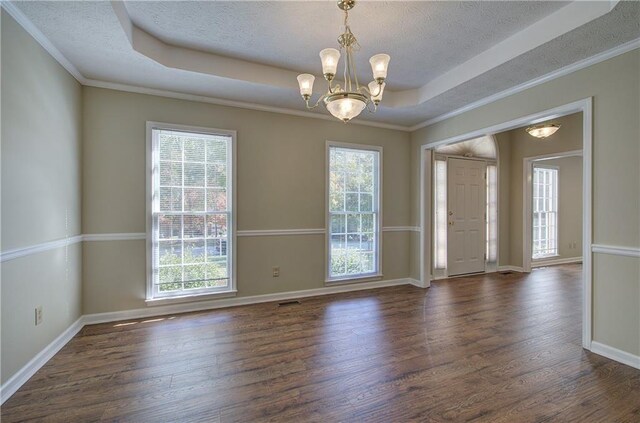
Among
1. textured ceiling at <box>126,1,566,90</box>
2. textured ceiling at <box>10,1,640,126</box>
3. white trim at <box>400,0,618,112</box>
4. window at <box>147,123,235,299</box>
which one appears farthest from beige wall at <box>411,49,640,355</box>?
window at <box>147,123,235,299</box>

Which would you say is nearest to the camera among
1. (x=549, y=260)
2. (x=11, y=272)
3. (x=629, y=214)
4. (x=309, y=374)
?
(x=11, y=272)

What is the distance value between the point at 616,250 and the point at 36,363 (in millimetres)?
4661

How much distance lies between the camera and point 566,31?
87.7 inches

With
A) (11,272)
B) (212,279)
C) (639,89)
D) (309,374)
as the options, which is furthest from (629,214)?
(11,272)

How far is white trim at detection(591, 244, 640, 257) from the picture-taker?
7.59 feet

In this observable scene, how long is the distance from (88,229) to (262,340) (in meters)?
2.21

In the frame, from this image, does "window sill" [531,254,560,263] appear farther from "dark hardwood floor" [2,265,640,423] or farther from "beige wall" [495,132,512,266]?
"dark hardwood floor" [2,265,640,423]

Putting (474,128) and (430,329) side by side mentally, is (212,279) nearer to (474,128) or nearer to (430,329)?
(430,329)

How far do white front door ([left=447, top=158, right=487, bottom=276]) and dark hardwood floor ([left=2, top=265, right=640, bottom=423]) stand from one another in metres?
1.88

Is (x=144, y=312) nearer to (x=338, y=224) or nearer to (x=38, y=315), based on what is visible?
(x=38, y=315)

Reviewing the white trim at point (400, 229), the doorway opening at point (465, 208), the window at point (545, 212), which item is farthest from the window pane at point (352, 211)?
the window at point (545, 212)

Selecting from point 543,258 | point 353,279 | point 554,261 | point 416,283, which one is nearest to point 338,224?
point 353,279

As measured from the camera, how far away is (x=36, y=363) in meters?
2.25

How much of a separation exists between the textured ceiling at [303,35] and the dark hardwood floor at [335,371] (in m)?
2.55
